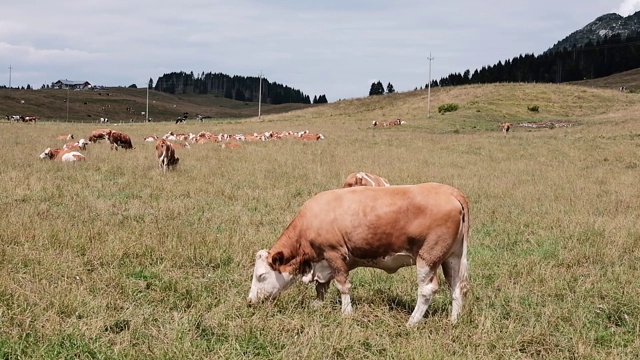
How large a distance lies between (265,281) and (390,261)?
138cm

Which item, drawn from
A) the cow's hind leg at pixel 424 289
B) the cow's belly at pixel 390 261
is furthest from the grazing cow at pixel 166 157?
the cow's hind leg at pixel 424 289

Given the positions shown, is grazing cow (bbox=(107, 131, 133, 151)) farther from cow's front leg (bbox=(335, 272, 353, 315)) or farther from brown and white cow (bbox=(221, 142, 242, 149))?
cow's front leg (bbox=(335, 272, 353, 315))

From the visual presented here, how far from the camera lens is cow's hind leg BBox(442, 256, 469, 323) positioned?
580 centimetres

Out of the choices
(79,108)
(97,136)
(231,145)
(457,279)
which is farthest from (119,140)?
(79,108)

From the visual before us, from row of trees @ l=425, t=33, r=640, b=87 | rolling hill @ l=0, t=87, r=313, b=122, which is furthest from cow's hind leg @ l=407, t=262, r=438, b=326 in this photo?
row of trees @ l=425, t=33, r=640, b=87

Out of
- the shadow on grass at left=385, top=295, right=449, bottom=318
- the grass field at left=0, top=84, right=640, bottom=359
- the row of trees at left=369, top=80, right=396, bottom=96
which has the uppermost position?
the row of trees at left=369, top=80, right=396, bottom=96

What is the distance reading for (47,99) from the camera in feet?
406

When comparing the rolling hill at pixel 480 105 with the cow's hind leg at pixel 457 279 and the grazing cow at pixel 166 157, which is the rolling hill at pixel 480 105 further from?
the cow's hind leg at pixel 457 279

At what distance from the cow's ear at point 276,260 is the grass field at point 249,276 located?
432 mm

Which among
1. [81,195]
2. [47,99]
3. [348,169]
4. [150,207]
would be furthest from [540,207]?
[47,99]

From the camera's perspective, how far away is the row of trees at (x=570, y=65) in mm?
131750

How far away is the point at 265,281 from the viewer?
596 centimetres

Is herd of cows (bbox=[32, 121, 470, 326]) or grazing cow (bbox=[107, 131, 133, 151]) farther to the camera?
grazing cow (bbox=[107, 131, 133, 151])

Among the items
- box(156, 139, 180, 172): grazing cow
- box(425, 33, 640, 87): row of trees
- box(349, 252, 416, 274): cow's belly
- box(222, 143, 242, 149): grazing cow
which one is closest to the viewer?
box(349, 252, 416, 274): cow's belly
